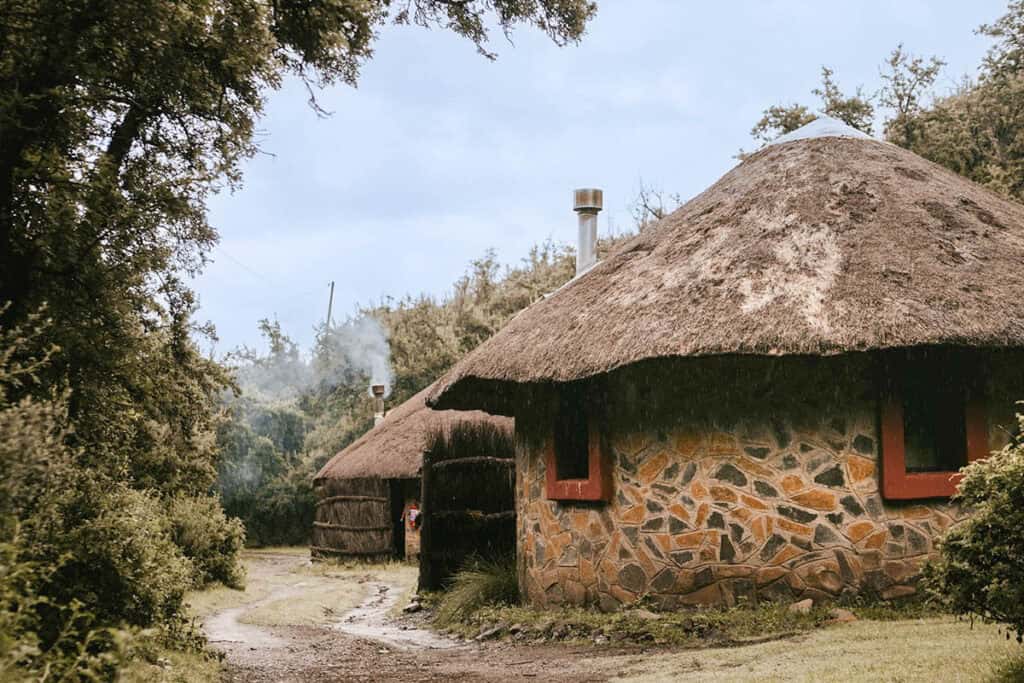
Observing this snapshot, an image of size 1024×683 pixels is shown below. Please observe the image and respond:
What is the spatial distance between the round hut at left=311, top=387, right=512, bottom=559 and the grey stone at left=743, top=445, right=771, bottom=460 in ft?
37.8

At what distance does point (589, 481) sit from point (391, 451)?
38.1ft

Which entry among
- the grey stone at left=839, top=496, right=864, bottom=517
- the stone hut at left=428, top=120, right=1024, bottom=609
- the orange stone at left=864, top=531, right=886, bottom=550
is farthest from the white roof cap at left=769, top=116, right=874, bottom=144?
the orange stone at left=864, top=531, right=886, bottom=550

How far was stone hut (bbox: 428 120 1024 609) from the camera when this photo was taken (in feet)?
28.9

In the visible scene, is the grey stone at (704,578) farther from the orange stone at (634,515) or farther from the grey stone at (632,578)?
the orange stone at (634,515)

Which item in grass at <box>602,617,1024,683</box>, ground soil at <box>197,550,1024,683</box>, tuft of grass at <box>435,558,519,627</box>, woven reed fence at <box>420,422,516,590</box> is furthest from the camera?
woven reed fence at <box>420,422,516,590</box>

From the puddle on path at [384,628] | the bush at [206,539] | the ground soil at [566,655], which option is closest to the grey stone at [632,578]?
the ground soil at [566,655]

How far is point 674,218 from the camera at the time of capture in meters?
11.8

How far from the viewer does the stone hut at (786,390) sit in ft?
28.9

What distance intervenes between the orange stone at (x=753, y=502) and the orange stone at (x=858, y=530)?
2.30 ft

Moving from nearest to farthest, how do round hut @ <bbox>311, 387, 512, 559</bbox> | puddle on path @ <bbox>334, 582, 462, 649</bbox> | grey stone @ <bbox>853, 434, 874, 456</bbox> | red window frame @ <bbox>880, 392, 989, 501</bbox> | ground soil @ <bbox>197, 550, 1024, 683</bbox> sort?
ground soil @ <bbox>197, 550, 1024, 683</bbox> → red window frame @ <bbox>880, 392, 989, 501</bbox> → grey stone @ <bbox>853, 434, 874, 456</bbox> → puddle on path @ <bbox>334, 582, 462, 649</bbox> → round hut @ <bbox>311, 387, 512, 559</bbox>

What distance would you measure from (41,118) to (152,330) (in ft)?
7.46

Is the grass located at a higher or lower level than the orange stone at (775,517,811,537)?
lower

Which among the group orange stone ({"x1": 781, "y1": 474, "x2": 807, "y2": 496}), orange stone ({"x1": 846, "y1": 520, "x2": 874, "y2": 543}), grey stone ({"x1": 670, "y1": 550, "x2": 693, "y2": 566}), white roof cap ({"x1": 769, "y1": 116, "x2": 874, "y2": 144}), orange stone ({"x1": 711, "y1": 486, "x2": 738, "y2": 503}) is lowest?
grey stone ({"x1": 670, "y1": 550, "x2": 693, "y2": 566})

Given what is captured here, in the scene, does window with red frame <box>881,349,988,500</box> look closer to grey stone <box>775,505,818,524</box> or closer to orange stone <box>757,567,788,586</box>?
grey stone <box>775,505,818,524</box>
